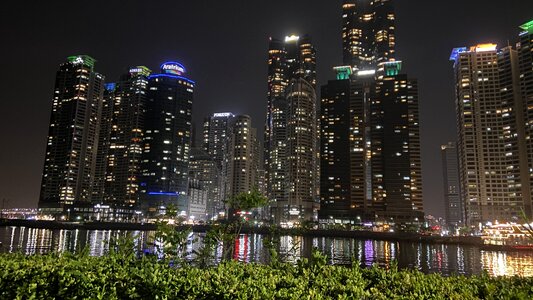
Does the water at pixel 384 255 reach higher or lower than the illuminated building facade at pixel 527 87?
lower

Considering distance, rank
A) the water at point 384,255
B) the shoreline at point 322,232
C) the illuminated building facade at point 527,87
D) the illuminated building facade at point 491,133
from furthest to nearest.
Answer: the illuminated building facade at point 491,133, the illuminated building facade at point 527,87, the shoreline at point 322,232, the water at point 384,255

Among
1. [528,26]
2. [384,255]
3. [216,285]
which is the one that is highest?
[528,26]

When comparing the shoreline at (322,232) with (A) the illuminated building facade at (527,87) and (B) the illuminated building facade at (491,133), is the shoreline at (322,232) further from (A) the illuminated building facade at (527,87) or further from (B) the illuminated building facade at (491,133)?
(A) the illuminated building facade at (527,87)

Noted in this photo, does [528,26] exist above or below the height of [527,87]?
above

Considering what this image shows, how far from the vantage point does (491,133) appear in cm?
18250

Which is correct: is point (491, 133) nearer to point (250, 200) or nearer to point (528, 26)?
point (528, 26)

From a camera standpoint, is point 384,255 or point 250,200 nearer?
point 250,200

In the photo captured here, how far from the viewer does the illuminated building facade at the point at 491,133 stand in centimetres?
17175

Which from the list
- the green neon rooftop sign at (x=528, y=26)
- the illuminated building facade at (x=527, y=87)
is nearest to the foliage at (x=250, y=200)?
the illuminated building facade at (x=527, y=87)

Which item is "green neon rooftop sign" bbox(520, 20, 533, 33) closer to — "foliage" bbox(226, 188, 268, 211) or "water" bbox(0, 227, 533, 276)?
"water" bbox(0, 227, 533, 276)

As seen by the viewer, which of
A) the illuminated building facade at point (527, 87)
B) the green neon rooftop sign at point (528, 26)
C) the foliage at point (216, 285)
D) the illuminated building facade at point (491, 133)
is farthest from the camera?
the illuminated building facade at point (491, 133)

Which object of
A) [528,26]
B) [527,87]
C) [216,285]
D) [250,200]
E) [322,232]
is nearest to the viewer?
[216,285]

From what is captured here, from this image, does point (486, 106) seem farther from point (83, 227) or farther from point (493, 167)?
point (83, 227)

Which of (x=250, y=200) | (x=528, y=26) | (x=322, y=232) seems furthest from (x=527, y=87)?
(x=250, y=200)
